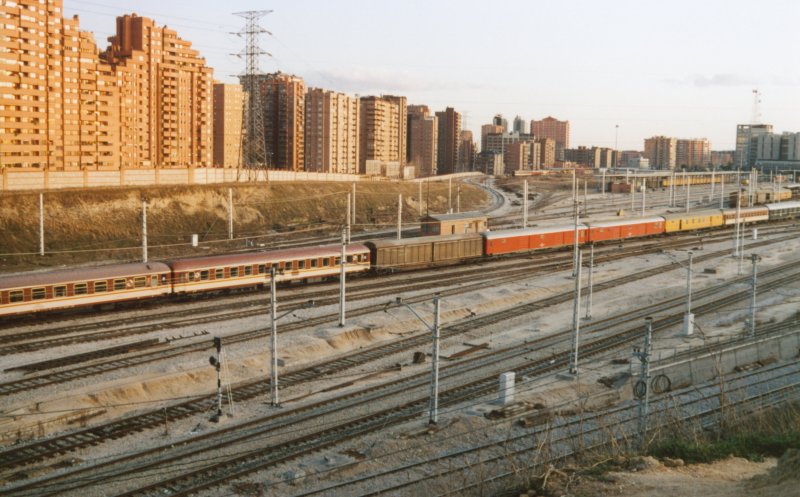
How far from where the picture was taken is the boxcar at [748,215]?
76500 millimetres

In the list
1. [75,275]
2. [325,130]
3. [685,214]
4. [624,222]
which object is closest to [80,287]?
[75,275]

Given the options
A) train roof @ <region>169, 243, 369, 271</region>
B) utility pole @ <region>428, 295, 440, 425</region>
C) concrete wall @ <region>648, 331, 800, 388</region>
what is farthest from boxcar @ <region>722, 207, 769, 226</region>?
utility pole @ <region>428, 295, 440, 425</region>

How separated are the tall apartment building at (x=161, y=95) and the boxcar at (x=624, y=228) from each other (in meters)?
59.9

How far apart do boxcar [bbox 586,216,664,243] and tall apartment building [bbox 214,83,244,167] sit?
82.2 m

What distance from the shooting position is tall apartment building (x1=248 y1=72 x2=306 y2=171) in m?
137

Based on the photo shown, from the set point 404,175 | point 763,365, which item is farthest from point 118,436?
point 404,175

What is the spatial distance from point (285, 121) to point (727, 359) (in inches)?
4687

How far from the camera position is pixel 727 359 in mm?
27375

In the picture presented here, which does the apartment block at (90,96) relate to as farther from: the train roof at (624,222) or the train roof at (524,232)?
the train roof at (624,222)

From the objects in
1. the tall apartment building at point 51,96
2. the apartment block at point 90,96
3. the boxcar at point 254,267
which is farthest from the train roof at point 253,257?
the apartment block at point 90,96

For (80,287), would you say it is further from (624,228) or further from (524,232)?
(624,228)

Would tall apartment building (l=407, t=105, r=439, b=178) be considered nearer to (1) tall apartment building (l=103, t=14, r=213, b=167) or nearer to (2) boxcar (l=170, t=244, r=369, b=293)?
(1) tall apartment building (l=103, t=14, r=213, b=167)

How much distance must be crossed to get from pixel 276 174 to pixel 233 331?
5314cm

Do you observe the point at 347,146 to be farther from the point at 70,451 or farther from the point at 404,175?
the point at 70,451
